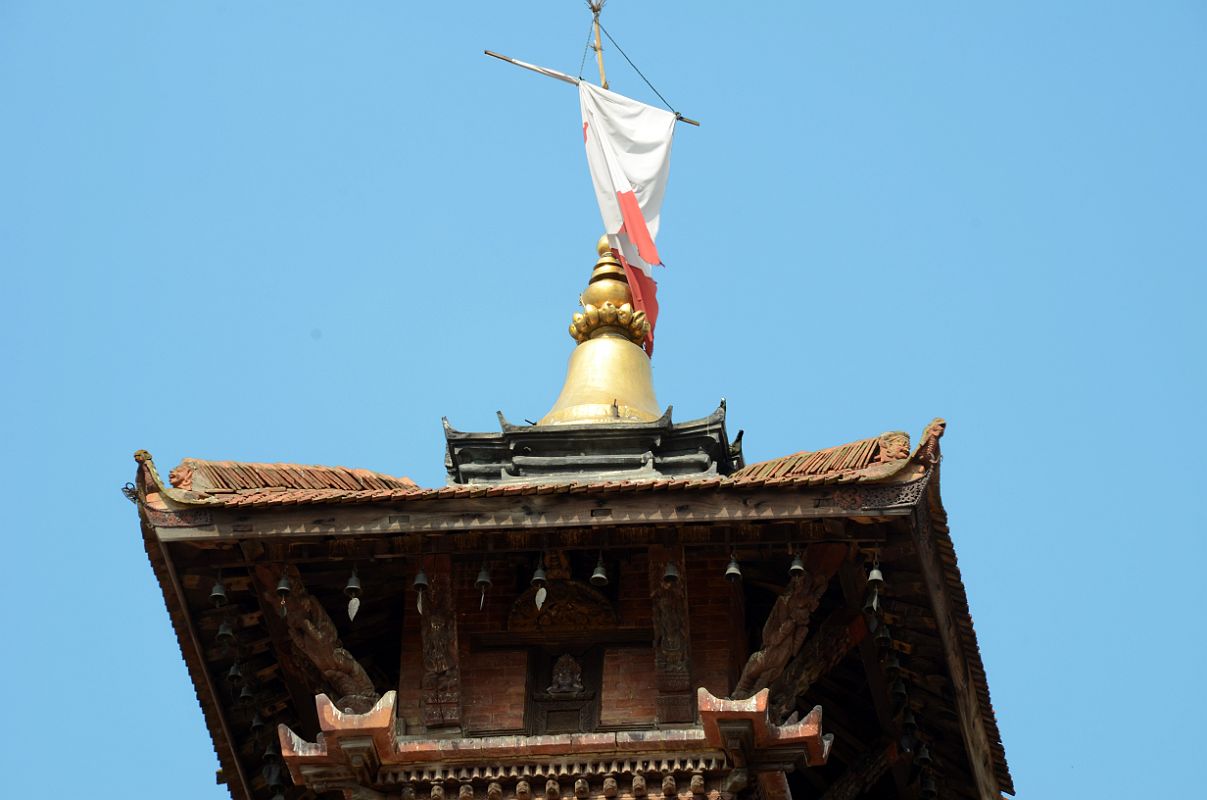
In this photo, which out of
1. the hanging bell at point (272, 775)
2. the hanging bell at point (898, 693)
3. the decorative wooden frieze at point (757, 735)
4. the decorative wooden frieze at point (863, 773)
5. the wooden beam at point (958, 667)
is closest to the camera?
the decorative wooden frieze at point (757, 735)

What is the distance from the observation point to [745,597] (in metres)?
20.2

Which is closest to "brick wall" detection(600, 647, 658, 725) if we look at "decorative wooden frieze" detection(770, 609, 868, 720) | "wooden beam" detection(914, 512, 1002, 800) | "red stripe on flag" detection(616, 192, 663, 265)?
"decorative wooden frieze" detection(770, 609, 868, 720)

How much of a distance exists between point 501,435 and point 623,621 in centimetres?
379

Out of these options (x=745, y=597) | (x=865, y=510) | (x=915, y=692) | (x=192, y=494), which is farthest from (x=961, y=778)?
(x=192, y=494)

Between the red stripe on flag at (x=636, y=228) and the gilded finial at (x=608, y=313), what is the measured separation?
43cm

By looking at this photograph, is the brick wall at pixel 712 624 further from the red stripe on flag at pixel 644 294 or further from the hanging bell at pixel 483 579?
the red stripe on flag at pixel 644 294

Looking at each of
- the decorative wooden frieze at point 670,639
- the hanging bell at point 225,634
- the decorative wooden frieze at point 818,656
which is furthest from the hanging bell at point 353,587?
the decorative wooden frieze at point 818,656

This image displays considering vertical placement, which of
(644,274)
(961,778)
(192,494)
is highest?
(644,274)

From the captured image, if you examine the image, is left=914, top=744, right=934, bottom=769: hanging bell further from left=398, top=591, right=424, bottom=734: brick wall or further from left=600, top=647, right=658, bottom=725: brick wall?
left=398, top=591, right=424, bottom=734: brick wall

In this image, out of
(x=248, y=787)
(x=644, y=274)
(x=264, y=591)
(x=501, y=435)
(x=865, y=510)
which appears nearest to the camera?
(x=865, y=510)

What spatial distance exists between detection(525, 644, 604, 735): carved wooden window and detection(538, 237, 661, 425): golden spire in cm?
397

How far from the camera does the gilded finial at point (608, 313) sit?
25.3 metres

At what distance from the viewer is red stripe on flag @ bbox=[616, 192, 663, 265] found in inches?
1038

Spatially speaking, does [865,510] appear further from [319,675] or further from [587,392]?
[587,392]
